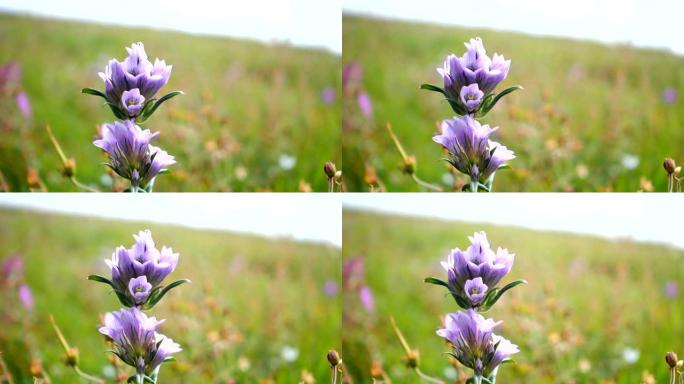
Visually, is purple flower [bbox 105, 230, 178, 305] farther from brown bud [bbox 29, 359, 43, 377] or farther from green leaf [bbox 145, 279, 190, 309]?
brown bud [bbox 29, 359, 43, 377]

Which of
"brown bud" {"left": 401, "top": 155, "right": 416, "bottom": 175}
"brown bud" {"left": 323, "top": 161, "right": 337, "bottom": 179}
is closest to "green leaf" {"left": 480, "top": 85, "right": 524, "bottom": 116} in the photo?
"brown bud" {"left": 401, "top": 155, "right": 416, "bottom": 175}

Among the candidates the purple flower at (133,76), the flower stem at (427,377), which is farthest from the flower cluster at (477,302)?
the purple flower at (133,76)

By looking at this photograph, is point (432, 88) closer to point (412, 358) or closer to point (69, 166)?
point (412, 358)

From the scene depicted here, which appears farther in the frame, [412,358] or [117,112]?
[412,358]

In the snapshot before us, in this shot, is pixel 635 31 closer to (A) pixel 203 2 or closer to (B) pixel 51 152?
(A) pixel 203 2

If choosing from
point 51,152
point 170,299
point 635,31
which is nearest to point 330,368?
point 170,299

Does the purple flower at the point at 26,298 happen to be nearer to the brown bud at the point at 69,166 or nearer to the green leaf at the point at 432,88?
the brown bud at the point at 69,166

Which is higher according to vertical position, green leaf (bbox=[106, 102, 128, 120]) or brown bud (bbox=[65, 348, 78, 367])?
green leaf (bbox=[106, 102, 128, 120])

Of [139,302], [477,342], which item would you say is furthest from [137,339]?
[477,342]
